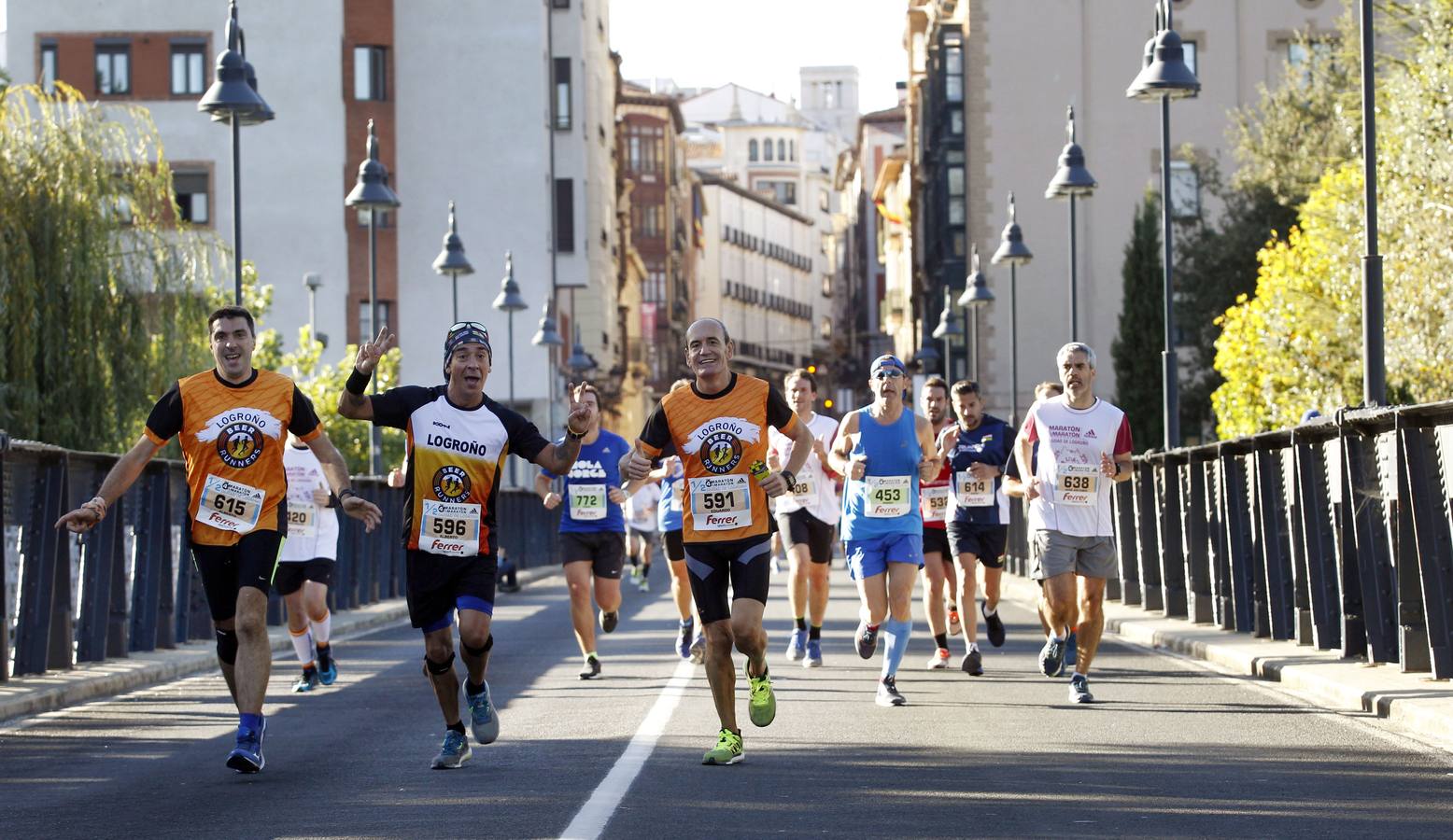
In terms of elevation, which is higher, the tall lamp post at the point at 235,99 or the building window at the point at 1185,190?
the building window at the point at 1185,190

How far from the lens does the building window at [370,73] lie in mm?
65188

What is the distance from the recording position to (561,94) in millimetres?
69938

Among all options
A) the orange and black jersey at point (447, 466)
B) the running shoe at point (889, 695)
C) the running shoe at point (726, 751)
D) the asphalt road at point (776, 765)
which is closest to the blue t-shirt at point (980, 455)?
the asphalt road at point (776, 765)

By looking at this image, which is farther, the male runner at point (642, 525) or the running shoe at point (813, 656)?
the male runner at point (642, 525)

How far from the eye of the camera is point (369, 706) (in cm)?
1418

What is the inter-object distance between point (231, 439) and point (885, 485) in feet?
15.5

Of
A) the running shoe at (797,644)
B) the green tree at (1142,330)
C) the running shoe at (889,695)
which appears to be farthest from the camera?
the green tree at (1142,330)

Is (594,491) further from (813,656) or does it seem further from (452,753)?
(452,753)

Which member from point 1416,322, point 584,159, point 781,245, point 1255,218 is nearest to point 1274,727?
point 1416,322

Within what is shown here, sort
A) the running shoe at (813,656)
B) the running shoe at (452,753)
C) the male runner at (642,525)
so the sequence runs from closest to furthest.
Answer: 1. the running shoe at (452,753)
2. the running shoe at (813,656)
3. the male runner at (642,525)

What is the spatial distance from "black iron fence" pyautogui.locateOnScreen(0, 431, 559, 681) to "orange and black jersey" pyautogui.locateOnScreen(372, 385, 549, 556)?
16.2 ft

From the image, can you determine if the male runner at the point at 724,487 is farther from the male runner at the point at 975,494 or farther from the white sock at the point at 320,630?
the male runner at the point at 975,494

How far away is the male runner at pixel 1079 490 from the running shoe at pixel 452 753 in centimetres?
442

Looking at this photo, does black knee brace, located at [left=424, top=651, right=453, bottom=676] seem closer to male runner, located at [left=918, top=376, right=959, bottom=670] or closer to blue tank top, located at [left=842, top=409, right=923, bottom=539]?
blue tank top, located at [left=842, top=409, right=923, bottom=539]
